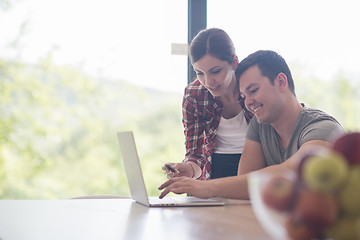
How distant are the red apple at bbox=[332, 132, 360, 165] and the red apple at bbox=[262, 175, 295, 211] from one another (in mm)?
82

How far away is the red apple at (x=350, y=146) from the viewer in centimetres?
52

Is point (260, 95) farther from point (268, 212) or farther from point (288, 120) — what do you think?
point (268, 212)

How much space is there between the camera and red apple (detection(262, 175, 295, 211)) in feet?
1.63

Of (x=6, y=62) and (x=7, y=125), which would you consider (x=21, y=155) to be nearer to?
(x=7, y=125)

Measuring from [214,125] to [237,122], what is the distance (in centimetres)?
13

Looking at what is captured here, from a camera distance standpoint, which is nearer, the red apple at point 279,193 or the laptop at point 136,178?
the red apple at point 279,193

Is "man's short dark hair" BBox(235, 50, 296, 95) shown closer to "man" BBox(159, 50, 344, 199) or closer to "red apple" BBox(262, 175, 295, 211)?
"man" BBox(159, 50, 344, 199)

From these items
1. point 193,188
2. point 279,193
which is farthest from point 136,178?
point 279,193

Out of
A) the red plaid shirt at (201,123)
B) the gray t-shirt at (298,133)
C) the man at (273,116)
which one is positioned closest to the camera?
the gray t-shirt at (298,133)

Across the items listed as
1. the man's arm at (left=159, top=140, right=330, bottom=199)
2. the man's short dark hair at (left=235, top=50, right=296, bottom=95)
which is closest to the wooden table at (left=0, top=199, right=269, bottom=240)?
the man's arm at (left=159, top=140, right=330, bottom=199)

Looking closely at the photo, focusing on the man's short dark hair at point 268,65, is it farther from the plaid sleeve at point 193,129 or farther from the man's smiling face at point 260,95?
the plaid sleeve at point 193,129

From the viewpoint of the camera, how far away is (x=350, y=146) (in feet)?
1.75

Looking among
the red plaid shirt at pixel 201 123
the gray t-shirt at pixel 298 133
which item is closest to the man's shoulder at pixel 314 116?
the gray t-shirt at pixel 298 133

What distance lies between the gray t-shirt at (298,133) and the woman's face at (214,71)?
0.85 feet
